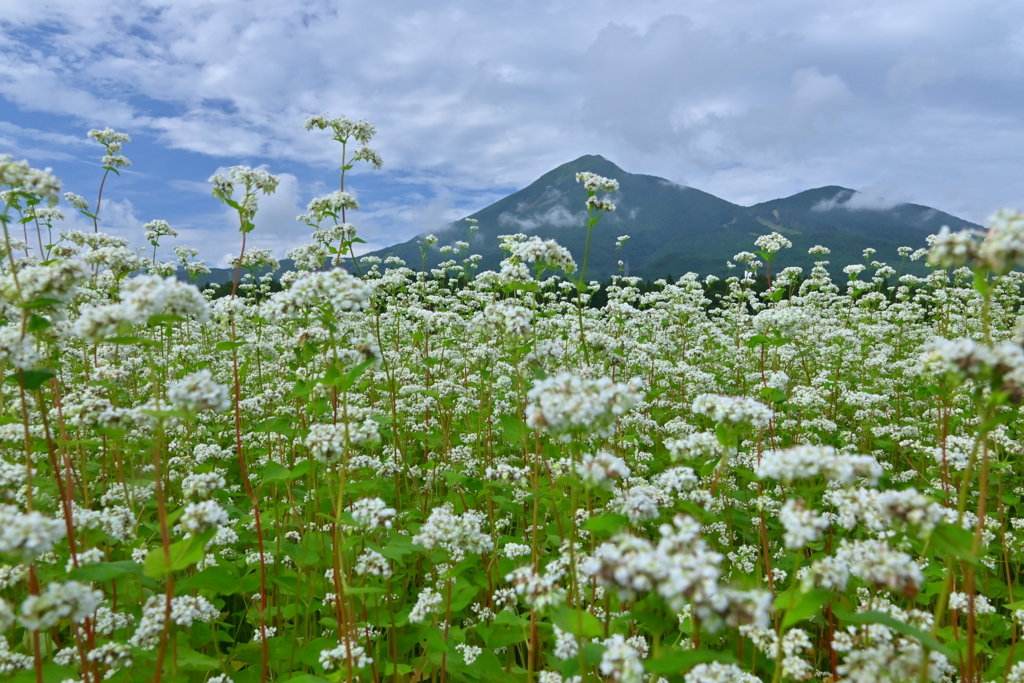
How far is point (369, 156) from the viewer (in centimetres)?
883

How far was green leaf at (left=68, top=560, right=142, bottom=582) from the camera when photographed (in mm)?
3125

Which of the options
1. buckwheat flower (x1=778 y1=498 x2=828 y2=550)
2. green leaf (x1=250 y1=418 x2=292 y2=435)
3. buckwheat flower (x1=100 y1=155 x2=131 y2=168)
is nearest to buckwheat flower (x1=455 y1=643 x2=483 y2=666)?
green leaf (x1=250 y1=418 x2=292 y2=435)

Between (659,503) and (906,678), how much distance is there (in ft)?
7.08

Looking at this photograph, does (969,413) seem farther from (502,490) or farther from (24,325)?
(24,325)

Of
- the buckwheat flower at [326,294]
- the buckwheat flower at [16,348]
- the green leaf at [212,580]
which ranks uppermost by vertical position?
the buckwheat flower at [326,294]

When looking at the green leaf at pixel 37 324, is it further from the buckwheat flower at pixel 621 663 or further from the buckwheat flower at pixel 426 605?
the buckwheat flower at pixel 621 663

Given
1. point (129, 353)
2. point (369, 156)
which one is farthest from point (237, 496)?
point (369, 156)

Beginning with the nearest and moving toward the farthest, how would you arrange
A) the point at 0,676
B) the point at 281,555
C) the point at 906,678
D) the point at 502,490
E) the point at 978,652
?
the point at 906,678
the point at 0,676
the point at 978,652
the point at 281,555
the point at 502,490

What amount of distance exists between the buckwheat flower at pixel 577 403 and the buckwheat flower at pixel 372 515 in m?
1.84

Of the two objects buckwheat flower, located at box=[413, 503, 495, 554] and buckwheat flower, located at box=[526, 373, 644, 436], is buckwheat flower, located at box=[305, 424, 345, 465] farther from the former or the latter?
buckwheat flower, located at box=[526, 373, 644, 436]

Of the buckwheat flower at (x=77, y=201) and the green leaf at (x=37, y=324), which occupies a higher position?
the buckwheat flower at (x=77, y=201)

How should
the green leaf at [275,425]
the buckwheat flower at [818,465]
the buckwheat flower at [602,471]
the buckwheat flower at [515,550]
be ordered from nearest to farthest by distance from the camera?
the buckwheat flower at [818,465]
the buckwheat flower at [602,471]
the green leaf at [275,425]
the buckwheat flower at [515,550]

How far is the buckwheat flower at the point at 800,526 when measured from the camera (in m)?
2.76

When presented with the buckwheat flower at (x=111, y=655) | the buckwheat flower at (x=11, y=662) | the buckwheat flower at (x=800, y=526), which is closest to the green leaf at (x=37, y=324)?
the buckwheat flower at (x=111, y=655)
